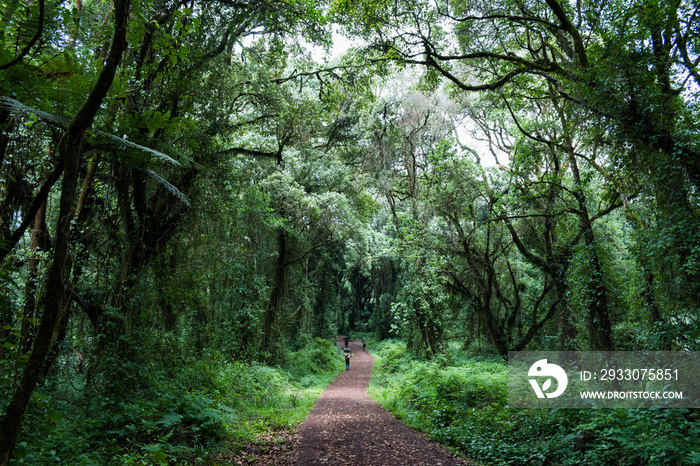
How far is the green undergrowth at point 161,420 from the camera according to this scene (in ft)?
12.1

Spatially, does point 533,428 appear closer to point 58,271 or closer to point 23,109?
point 58,271

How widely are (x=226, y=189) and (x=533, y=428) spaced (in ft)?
26.5

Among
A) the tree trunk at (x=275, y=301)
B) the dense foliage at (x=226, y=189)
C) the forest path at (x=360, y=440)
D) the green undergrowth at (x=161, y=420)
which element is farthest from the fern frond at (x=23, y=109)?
the tree trunk at (x=275, y=301)

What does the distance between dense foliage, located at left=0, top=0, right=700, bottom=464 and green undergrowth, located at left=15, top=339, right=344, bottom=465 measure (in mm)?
39

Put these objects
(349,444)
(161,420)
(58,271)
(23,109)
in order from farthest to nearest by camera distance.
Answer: (349,444) → (161,420) → (23,109) → (58,271)

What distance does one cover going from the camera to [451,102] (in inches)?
673

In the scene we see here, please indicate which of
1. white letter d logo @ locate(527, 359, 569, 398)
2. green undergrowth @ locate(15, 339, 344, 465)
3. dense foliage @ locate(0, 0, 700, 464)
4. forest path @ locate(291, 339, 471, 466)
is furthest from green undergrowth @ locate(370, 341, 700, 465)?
green undergrowth @ locate(15, 339, 344, 465)

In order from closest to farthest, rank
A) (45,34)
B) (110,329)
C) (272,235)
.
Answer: (45,34) → (110,329) → (272,235)

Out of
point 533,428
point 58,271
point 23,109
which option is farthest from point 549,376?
point 23,109

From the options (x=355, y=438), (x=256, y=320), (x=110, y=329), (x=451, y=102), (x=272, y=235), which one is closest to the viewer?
(x=110, y=329)

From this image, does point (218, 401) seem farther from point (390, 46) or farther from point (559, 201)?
point (559, 201)

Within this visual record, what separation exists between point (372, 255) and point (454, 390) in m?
13.0

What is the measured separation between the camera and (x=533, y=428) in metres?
6.51

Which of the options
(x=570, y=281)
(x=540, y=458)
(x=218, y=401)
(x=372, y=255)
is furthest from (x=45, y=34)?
(x=372, y=255)
